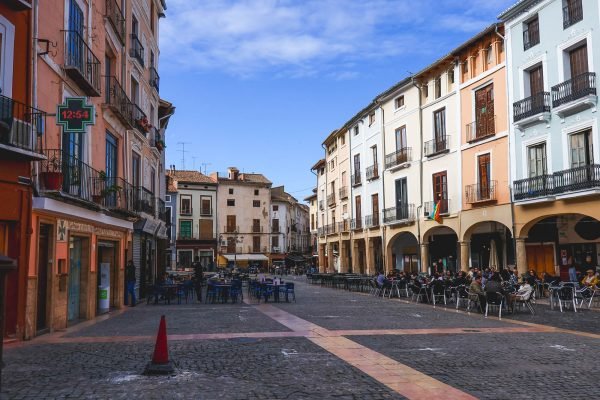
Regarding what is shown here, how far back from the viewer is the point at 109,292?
1892 cm

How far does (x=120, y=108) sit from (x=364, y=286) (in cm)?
1864

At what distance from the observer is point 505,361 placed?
9.17m

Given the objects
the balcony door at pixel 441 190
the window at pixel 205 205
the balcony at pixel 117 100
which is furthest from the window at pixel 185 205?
the balcony at pixel 117 100

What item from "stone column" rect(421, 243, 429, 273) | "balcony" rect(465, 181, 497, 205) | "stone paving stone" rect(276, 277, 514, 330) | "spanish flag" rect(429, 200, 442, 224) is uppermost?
"balcony" rect(465, 181, 497, 205)

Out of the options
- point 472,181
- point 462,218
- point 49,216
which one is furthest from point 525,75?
point 49,216

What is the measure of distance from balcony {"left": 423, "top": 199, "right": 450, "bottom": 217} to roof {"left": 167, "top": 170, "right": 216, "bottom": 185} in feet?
131

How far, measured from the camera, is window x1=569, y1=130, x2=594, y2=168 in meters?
20.8

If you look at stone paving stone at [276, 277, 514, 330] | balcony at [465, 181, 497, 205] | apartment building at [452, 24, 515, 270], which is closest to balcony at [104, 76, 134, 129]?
stone paving stone at [276, 277, 514, 330]

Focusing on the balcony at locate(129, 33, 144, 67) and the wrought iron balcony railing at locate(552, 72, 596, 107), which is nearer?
the wrought iron balcony railing at locate(552, 72, 596, 107)

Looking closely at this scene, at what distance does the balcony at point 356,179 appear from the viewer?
4162 centimetres

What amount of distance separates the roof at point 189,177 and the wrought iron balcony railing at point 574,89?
4972cm

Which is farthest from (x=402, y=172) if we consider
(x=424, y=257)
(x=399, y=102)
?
(x=424, y=257)

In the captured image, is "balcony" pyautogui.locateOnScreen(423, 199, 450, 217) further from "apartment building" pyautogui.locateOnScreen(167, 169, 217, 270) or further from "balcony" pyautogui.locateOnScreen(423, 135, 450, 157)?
"apartment building" pyautogui.locateOnScreen(167, 169, 217, 270)

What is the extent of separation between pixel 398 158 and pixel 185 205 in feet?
122
